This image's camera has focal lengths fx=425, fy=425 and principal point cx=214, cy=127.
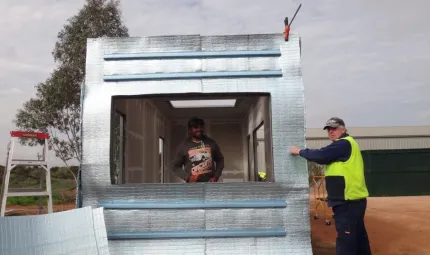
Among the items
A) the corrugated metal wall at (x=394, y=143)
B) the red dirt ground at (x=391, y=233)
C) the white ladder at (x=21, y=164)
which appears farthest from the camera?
the corrugated metal wall at (x=394, y=143)

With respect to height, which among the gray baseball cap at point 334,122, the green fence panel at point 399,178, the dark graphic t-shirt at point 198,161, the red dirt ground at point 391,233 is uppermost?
the gray baseball cap at point 334,122

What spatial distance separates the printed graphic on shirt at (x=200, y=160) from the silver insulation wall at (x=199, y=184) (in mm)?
1192

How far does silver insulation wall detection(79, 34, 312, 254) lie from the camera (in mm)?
3801

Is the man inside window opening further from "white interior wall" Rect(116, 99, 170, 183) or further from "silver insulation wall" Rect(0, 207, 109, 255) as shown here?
"silver insulation wall" Rect(0, 207, 109, 255)

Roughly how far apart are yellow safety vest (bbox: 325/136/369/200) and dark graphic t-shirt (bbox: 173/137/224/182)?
63.0 inches

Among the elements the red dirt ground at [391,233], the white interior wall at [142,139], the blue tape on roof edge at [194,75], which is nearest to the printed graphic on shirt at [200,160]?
the white interior wall at [142,139]

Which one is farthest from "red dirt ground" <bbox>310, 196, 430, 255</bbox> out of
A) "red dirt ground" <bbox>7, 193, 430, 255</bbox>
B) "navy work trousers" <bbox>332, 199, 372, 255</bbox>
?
"navy work trousers" <bbox>332, 199, 372, 255</bbox>

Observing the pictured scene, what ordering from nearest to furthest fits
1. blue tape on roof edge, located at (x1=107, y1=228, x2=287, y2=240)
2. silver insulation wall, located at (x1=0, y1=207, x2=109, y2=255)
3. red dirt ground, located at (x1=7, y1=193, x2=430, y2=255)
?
silver insulation wall, located at (x1=0, y1=207, x2=109, y2=255) < blue tape on roof edge, located at (x1=107, y1=228, x2=287, y2=240) < red dirt ground, located at (x1=7, y1=193, x2=430, y2=255)

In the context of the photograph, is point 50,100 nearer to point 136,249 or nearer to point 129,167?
point 129,167

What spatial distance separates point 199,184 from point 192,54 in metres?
1.21

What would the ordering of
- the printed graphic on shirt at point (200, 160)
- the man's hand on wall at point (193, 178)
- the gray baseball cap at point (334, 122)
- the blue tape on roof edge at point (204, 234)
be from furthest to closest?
the printed graphic on shirt at point (200, 160)
the man's hand on wall at point (193, 178)
the gray baseball cap at point (334, 122)
the blue tape on roof edge at point (204, 234)

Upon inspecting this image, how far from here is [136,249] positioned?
380 cm

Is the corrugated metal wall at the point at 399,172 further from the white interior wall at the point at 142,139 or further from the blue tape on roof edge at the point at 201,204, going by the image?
the blue tape on roof edge at the point at 201,204

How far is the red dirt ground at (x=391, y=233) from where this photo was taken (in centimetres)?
759
